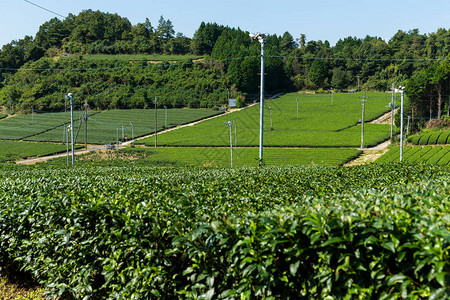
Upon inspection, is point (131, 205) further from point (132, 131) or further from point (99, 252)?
point (132, 131)

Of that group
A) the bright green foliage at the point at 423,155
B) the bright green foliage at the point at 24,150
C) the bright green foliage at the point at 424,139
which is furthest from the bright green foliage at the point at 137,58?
the bright green foliage at the point at 423,155

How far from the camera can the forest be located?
339 ft

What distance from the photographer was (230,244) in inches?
146

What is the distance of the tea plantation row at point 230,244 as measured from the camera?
3.11m

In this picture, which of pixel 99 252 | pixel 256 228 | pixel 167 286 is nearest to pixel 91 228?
pixel 99 252

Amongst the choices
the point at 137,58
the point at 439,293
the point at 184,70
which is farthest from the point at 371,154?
the point at 137,58

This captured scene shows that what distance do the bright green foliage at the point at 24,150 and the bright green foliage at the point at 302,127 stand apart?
55.3 feet

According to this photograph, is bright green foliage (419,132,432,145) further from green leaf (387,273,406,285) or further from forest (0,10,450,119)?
green leaf (387,273,406,285)

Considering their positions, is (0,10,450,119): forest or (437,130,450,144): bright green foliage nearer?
(437,130,450,144): bright green foliage

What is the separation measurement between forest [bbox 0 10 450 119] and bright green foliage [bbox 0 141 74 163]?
3100 centimetres

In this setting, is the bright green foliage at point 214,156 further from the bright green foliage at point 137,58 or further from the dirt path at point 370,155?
the bright green foliage at point 137,58

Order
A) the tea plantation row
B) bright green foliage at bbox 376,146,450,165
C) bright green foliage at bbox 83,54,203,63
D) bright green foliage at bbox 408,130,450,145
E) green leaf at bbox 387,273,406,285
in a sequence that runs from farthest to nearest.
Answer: bright green foliage at bbox 83,54,203,63, bright green foliage at bbox 408,130,450,145, bright green foliage at bbox 376,146,450,165, the tea plantation row, green leaf at bbox 387,273,406,285

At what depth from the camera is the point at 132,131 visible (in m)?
77.9

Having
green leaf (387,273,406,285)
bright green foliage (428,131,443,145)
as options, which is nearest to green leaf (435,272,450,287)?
green leaf (387,273,406,285)
